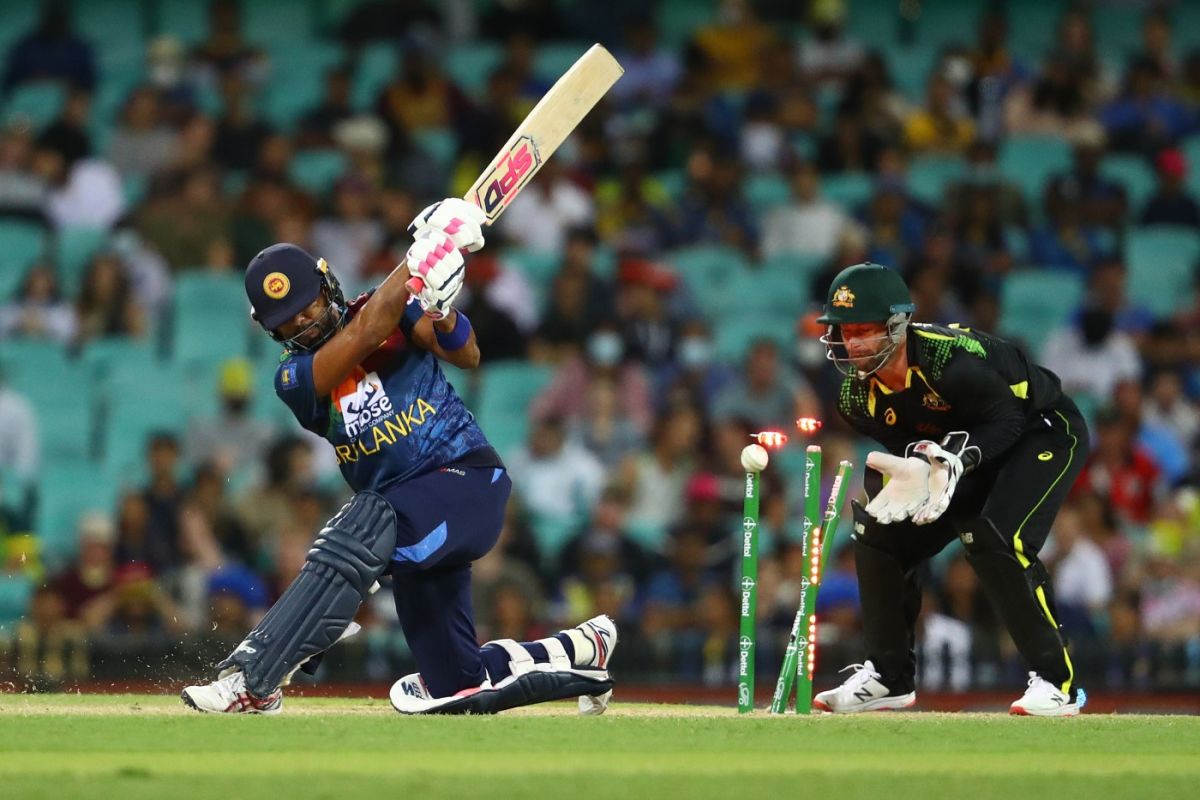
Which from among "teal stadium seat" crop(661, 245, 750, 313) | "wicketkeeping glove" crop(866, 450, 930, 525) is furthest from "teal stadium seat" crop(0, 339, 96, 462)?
"wicketkeeping glove" crop(866, 450, 930, 525)

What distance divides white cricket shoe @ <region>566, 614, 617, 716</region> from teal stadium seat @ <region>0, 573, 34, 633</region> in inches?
180

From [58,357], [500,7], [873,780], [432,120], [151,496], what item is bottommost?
[873,780]

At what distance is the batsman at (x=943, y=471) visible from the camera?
725 cm

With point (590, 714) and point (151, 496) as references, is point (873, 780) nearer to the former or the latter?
point (590, 714)

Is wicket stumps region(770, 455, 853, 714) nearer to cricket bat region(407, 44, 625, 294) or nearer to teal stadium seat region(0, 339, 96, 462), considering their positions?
cricket bat region(407, 44, 625, 294)

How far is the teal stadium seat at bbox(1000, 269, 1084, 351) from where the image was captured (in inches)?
543

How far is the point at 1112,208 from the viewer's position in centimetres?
1458

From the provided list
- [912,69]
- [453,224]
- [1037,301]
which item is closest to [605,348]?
[1037,301]

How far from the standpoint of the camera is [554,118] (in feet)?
24.7

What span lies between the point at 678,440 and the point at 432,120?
147 inches

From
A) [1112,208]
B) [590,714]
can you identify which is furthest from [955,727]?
[1112,208]

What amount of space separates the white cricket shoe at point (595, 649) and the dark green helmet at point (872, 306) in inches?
51.8

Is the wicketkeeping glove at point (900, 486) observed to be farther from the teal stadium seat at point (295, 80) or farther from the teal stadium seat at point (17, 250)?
the teal stadium seat at point (295, 80)

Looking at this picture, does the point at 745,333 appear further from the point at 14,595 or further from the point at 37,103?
the point at 37,103
